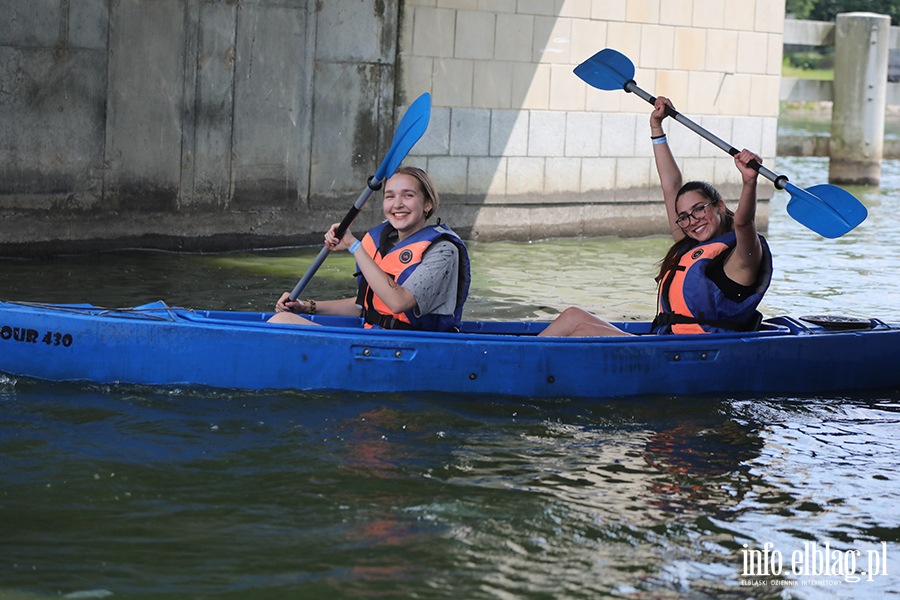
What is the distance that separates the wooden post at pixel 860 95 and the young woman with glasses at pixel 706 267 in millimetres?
9538

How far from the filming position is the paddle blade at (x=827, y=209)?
410 cm

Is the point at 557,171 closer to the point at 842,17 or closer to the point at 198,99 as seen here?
the point at 198,99


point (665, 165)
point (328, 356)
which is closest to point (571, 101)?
point (665, 165)

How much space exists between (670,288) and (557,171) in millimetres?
4519

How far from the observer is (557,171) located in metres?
8.38

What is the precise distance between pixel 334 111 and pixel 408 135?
134 inches

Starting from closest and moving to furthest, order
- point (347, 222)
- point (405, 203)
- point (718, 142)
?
1. point (405, 203)
2. point (347, 222)
3. point (718, 142)

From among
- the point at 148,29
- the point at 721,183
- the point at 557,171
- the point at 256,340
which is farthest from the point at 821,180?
the point at 256,340

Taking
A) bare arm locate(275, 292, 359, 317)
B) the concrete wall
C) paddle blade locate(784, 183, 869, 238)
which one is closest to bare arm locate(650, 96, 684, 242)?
paddle blade locate(784, 183, 869, 238)

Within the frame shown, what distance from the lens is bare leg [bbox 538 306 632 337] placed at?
13.2 ft

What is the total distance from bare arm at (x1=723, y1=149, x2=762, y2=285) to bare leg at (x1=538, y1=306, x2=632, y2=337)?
0.51m

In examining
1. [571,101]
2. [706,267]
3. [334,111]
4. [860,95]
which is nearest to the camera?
[706,267]

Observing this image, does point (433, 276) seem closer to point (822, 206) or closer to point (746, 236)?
point (746, 236)

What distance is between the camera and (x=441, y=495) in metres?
2.85
